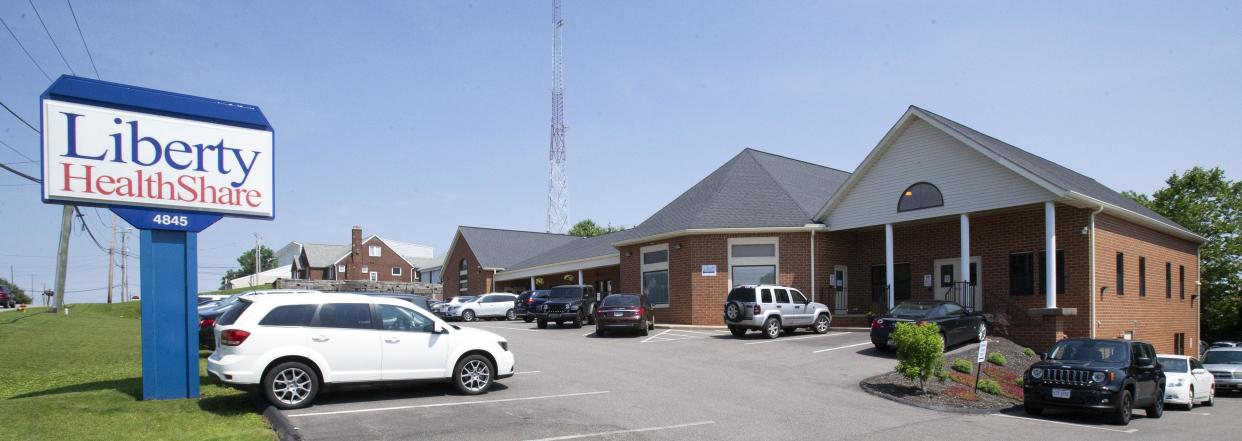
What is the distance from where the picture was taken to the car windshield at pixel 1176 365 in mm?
17641

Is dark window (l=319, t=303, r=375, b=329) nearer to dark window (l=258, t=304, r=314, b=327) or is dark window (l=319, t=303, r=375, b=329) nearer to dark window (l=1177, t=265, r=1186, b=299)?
dark window (l=258, t=304, r=314, b=327)

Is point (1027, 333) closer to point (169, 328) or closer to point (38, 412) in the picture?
point (169, 328)

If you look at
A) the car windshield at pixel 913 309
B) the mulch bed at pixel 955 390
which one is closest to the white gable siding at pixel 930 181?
the car windshield at pixel 913 309

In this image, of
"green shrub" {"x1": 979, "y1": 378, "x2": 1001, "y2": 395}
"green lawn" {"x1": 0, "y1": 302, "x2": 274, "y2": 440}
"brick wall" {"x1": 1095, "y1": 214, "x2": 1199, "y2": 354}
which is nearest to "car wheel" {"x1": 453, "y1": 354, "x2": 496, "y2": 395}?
"green lawn" {"x1": 0, "y1": 302, "x2": 274, "y2": 440}

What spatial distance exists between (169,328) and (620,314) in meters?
14.0

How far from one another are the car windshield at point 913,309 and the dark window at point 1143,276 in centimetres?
967

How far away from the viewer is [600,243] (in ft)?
137

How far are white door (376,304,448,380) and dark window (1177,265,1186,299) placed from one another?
28439mm

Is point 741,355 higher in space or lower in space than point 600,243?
lower

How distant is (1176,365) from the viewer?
58.4 ft

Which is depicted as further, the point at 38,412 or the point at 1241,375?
the point at 1241,375

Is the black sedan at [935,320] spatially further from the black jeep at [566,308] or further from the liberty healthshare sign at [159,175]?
the liberty healthshare sign at [159,175]

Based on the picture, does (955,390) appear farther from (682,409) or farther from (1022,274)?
(1022,274)

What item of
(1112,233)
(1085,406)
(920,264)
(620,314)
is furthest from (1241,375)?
(620,314)
